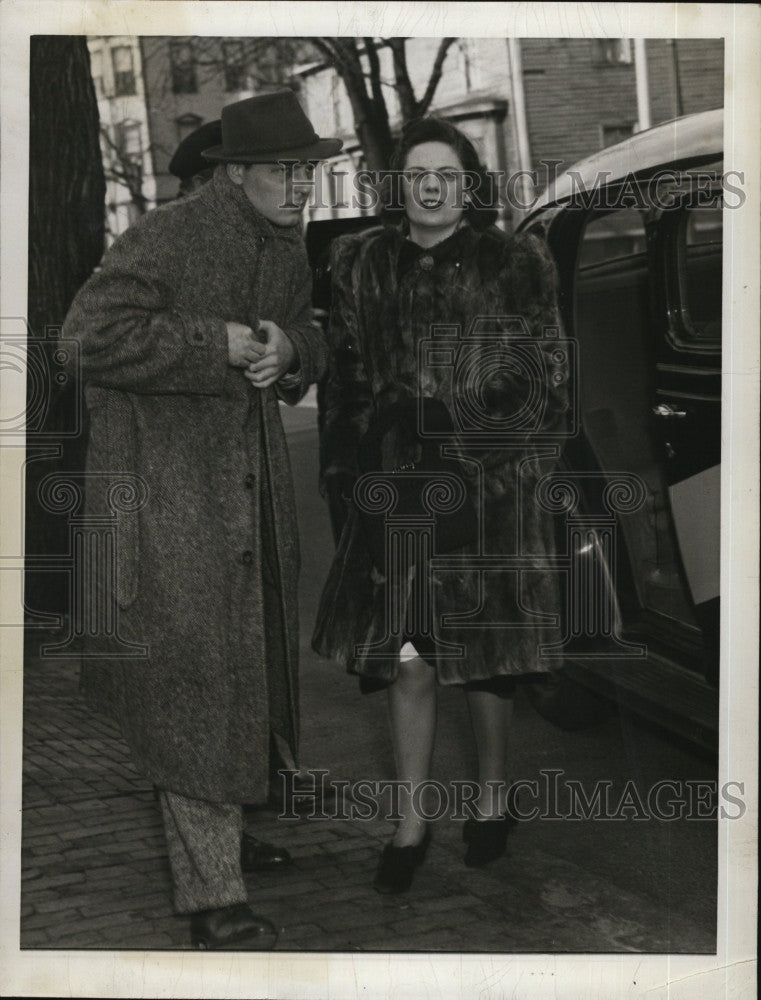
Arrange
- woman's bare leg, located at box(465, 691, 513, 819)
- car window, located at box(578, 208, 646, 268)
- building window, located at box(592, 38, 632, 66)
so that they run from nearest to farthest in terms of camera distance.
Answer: building window, located at box(592, 38, 632, 66), woman's bare leg, located at box(465, 691, 513, 819), car window, located at box(578, 208, 646, 268)

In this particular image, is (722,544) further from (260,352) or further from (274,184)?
(274,184)

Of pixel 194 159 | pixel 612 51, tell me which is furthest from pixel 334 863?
pixel 612 51

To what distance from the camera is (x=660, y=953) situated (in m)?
6.68

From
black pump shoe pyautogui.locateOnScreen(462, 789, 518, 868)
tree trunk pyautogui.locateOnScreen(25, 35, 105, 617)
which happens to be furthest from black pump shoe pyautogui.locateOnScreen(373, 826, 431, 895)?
tree trunk pyautogui.locateOnScreen(25, 35, 105, 617)

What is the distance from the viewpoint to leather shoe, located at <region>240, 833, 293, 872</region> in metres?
6.94

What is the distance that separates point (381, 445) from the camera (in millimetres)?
6824

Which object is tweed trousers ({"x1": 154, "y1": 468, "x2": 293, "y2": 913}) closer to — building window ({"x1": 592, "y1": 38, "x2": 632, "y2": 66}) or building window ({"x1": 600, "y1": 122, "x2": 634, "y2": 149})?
building window ({"x1": 600, "y1": 122, "x2": 634, "y2": 149})

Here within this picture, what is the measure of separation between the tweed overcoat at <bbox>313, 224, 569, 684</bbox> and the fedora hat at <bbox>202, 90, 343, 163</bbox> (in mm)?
309

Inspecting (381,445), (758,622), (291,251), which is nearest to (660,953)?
(758,622)


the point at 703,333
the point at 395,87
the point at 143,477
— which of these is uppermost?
the point at 395,87

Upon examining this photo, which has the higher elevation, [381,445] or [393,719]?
[381,445]

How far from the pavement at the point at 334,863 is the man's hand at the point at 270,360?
0.71ft

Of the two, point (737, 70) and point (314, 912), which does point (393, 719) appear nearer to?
point (314, 912)

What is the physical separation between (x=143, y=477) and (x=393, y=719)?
3.57ft
